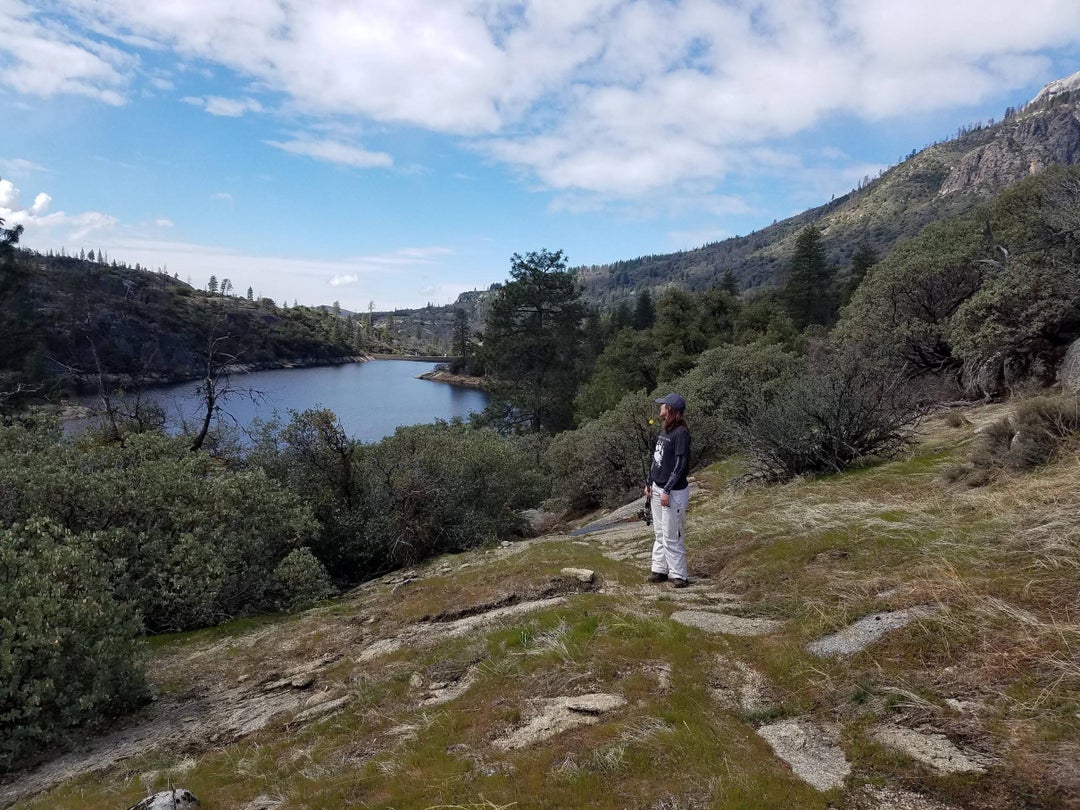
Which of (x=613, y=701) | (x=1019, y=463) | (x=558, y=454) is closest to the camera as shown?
(x=613, y=701)

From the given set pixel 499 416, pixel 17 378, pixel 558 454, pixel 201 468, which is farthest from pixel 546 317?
pixel 17 378

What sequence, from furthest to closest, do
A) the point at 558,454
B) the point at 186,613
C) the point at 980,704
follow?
the point at 558,454 → the point at 186,613 → the point at 980,704

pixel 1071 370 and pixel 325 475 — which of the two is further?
pixel 325 475

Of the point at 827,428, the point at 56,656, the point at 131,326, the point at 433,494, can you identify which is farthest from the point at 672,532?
the point at 131,326

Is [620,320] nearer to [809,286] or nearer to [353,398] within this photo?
[809,286]

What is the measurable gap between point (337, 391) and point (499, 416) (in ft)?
175

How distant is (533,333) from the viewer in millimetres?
40625

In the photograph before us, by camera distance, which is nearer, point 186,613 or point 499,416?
point 186,613

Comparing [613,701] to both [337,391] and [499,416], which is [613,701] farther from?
[337,391]

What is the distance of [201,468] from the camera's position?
14.4m

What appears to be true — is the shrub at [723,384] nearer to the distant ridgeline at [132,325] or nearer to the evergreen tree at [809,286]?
the distant ridgeline at [132,325]

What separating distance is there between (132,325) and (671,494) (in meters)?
120

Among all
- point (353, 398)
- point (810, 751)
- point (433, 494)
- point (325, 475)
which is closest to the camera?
point (810, 751)

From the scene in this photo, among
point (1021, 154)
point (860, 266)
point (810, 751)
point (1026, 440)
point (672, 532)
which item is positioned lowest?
point (810, 751)
